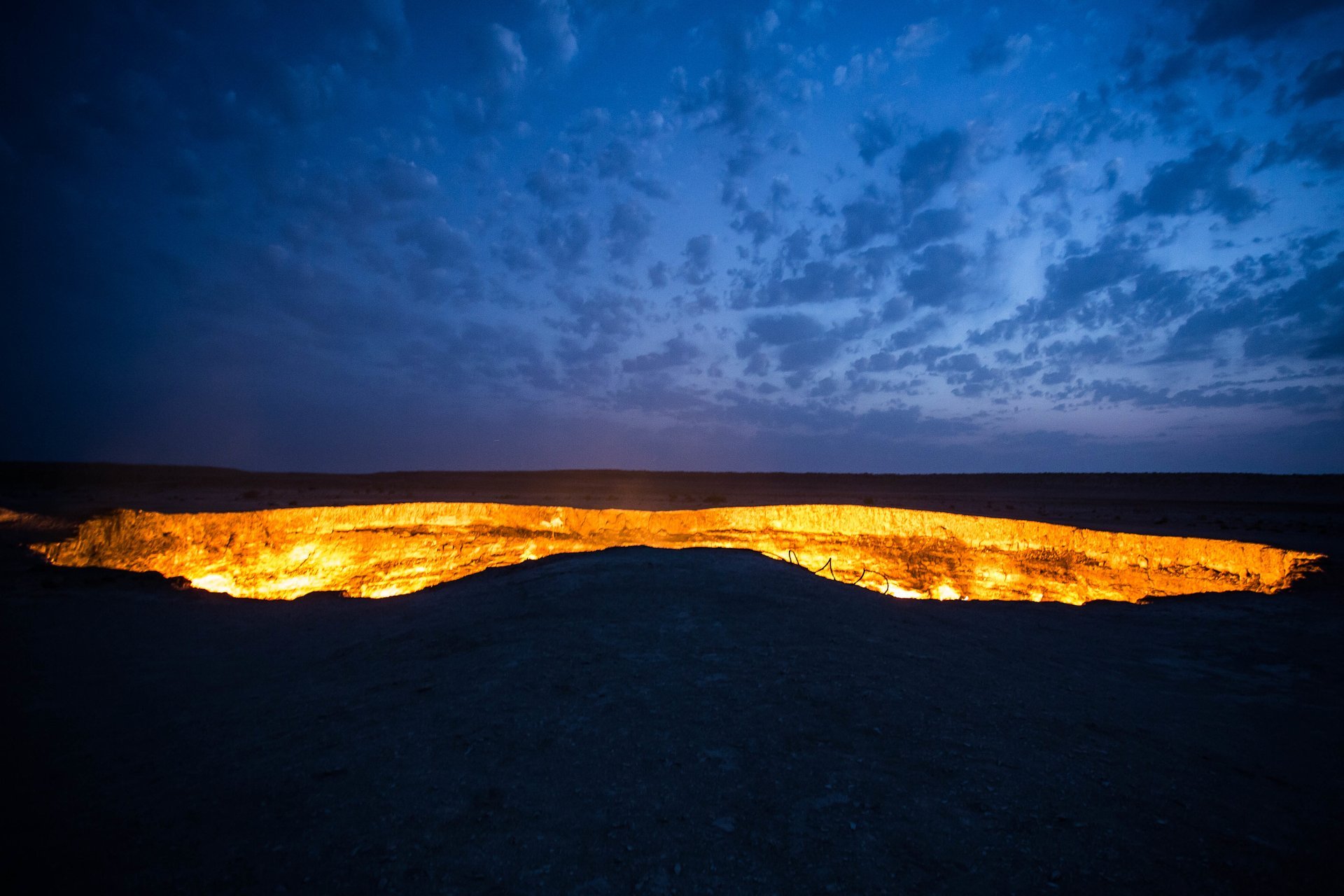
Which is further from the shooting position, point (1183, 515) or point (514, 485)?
point (514, 485)

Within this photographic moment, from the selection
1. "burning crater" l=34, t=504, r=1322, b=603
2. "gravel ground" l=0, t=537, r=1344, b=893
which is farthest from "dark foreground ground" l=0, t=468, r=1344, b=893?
"burning crater" l=34, t=504, r=1322, b=603

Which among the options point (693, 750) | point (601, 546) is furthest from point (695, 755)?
point (601, 546)

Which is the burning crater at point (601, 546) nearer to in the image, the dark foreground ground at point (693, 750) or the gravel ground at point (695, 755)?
the dark foreground ground at point (693, 750)

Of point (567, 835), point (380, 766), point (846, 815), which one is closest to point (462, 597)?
point (380, 766)

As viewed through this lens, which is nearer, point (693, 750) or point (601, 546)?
point (693, 750)

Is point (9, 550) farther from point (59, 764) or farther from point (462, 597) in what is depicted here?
point (59, 764)

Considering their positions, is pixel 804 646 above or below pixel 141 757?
above

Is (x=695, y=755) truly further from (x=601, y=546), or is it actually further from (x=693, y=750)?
(x=601, y=546)
